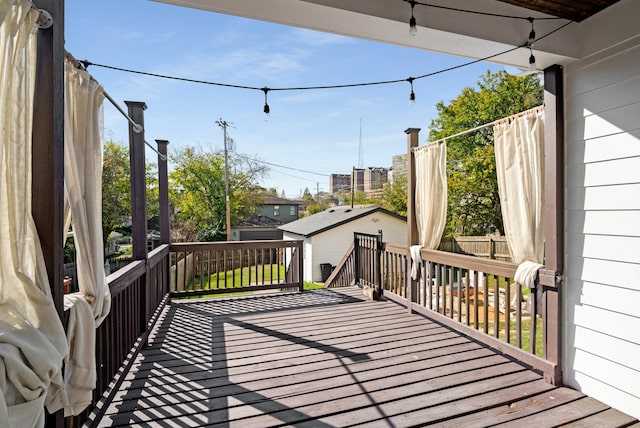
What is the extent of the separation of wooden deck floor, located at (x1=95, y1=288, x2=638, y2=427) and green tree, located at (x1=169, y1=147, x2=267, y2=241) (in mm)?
18669

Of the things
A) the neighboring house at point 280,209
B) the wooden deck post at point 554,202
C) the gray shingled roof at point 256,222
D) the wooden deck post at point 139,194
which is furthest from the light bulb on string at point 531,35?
the neighboring house at point 280,209

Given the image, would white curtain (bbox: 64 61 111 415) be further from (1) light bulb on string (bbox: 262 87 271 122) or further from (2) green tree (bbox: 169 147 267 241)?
(2) green tree (bbox: 169 147 267 241)

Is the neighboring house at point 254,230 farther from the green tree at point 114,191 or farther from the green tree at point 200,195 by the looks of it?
the green tree at point 114,191

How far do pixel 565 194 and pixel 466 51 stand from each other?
135cm

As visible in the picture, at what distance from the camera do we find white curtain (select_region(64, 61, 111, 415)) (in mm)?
1657

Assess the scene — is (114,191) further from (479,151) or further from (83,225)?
(83,225)

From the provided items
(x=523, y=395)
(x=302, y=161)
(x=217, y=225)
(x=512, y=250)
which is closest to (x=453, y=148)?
(x=512, y=250)

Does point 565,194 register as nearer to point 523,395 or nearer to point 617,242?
point 617,242

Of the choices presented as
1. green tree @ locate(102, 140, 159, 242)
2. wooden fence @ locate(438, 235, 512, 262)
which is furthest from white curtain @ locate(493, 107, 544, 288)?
green tree @ locate(102, 140, 159, 242)

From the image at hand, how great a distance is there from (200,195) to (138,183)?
2007 cm

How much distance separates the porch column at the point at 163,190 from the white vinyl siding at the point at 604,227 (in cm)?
442

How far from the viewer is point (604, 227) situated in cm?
240

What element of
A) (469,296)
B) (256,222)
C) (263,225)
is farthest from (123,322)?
(263,225)

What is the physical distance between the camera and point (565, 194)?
263 cm
